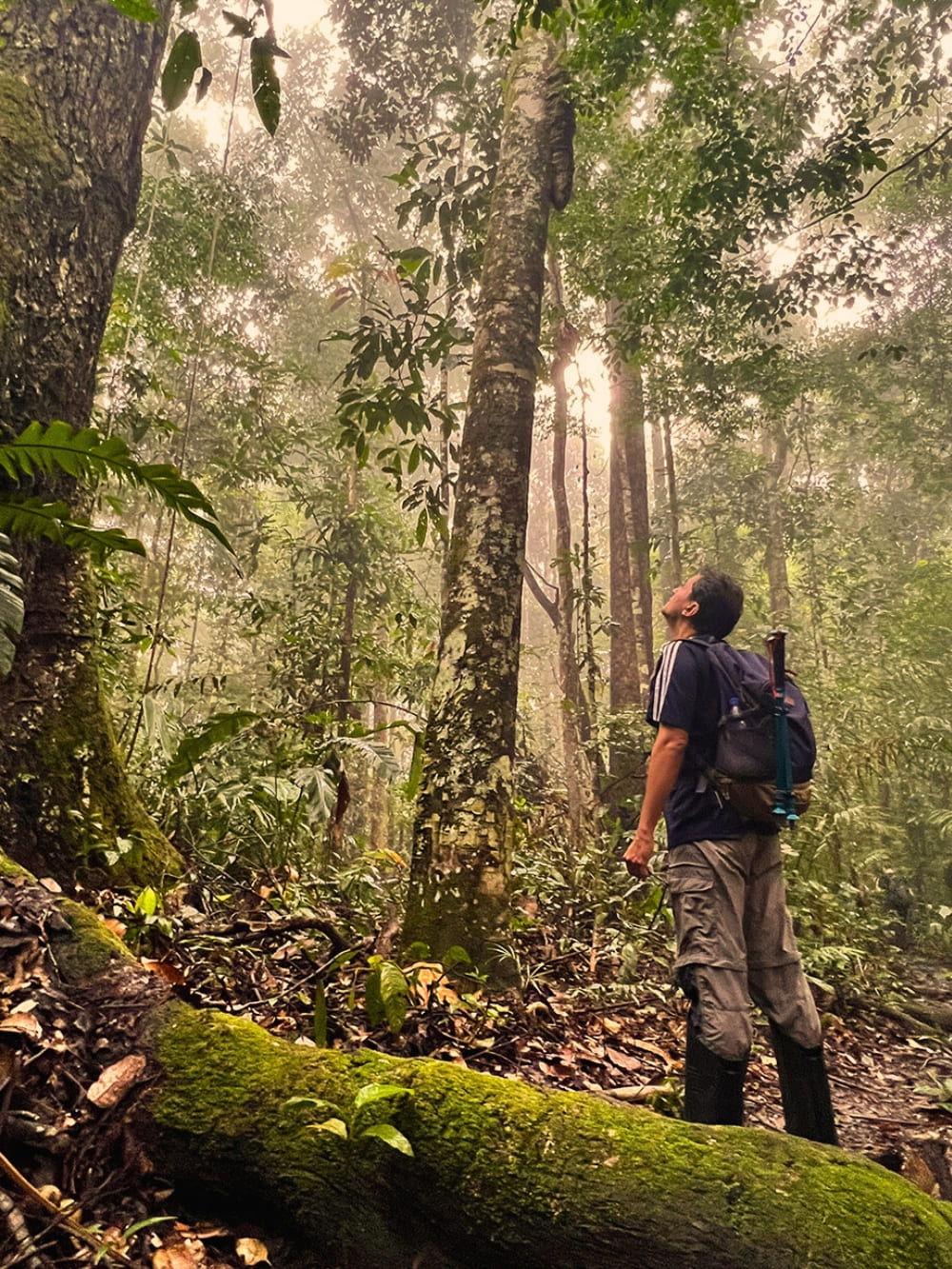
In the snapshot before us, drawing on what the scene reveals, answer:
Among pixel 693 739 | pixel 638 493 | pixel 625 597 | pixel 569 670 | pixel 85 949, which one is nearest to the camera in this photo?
pixel 85 949

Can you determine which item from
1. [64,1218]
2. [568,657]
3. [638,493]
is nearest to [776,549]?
[638,493]

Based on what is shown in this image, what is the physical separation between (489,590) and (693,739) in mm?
1382

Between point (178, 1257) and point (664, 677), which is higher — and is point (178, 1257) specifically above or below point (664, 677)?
below

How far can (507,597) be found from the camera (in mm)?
3990

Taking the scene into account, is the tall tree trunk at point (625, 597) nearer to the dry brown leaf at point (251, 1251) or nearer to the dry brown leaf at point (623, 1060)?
the dry brown leaf at point (623, 1060)

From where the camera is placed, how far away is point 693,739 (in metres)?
2.97

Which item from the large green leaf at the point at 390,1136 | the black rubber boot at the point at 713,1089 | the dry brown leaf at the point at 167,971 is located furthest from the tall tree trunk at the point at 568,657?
the large green leaf at the point at 390,1136

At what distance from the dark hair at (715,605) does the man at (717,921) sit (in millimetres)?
156

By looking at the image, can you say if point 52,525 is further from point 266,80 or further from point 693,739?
point 693,739

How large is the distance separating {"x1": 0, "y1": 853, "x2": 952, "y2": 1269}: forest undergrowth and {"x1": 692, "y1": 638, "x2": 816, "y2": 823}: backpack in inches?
42.6

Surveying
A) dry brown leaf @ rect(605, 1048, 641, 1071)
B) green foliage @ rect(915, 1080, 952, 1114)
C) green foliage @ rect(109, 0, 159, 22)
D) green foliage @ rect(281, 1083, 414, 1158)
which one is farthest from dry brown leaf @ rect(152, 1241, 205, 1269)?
green foliage @ rect(915, 1080, 952, 1114)

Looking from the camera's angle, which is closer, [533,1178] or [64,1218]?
[64,1218]

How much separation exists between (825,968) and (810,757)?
146 inches

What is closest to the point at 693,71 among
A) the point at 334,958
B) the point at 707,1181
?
the point at 334,958
